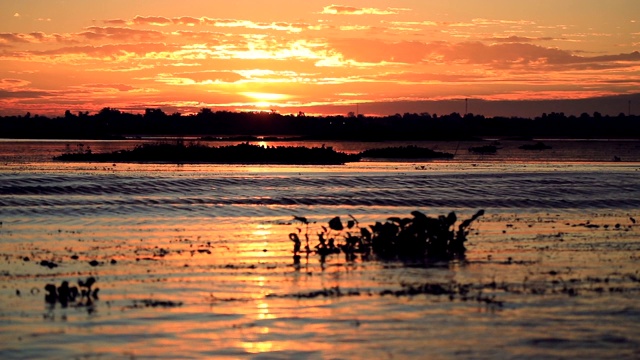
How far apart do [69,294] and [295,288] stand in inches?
182

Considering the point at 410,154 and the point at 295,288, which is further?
the point at 410,154

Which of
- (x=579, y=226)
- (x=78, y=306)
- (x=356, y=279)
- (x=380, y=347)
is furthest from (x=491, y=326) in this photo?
(x=579, y=226)

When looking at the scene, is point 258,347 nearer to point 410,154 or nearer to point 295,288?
point 295,288

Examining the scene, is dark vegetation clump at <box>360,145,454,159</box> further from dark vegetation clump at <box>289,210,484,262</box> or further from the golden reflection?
the golden reflection

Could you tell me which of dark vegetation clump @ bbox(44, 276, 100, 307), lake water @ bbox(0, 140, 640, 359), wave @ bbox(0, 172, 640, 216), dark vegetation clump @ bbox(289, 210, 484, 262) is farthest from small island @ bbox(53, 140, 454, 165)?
dark vegetation clump @ bbox(44, 276, 100, 307)

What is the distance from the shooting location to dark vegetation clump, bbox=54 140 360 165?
86.2m

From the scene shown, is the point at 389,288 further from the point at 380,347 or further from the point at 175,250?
the point at 175,250

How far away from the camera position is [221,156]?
88.2 m

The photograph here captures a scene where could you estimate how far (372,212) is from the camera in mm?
36344

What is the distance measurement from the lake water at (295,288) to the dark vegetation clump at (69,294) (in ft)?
0.86

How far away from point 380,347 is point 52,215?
2357cm

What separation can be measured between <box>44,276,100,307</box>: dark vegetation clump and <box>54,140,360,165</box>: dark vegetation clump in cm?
6731

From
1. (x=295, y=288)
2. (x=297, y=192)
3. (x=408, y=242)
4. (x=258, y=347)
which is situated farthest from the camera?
(x=297, y=192)

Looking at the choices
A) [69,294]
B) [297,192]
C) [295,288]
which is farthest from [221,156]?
[69,294]
